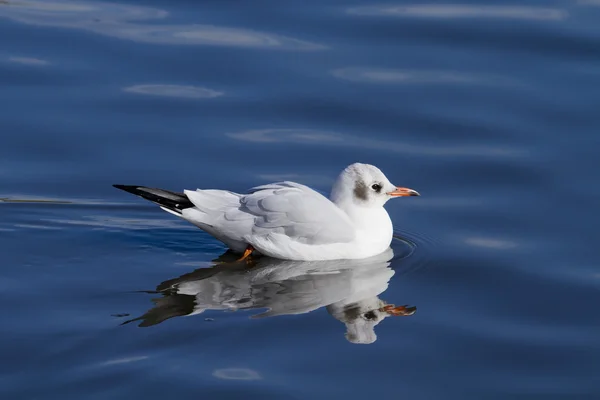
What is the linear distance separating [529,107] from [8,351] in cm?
669

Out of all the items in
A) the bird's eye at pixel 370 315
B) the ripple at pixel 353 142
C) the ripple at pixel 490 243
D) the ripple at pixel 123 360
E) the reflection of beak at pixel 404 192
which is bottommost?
the ripple at pixel 123 360

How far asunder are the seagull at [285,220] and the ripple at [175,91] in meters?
3.02

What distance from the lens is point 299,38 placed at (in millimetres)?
14680

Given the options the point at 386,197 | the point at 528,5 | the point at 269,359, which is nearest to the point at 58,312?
the point at 269,359

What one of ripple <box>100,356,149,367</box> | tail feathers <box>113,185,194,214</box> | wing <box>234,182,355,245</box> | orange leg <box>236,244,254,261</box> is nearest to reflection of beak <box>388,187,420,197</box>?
wing <box>234,182,355,245</box>

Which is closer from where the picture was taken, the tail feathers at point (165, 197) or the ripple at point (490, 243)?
the tail feathers at point (165, 197)

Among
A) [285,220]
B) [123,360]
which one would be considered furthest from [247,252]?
[123,360]

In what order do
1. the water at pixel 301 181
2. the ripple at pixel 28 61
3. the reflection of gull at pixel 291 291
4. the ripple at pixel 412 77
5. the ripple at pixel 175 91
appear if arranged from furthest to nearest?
the ripple at pixel 28 61 → the ripple at pixel 412 77 → the ripple at pixel 175 91 → the reflection of gull at pixel 291 291 → the water at pixel 301 181

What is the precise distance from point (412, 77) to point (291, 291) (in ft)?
15.7

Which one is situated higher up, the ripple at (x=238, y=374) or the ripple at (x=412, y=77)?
the ripple at (x=412, y=77)

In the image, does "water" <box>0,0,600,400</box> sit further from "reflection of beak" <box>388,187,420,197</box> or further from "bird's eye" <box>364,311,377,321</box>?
"reflection of beak" <box>388,187,420,197</box>

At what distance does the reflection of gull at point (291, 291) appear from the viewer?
29.9 feet

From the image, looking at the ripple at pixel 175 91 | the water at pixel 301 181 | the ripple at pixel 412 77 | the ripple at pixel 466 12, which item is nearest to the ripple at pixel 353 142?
the water at pixel 301 181

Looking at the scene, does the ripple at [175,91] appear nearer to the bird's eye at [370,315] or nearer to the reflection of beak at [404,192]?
the reflection of beak at [404,192]
